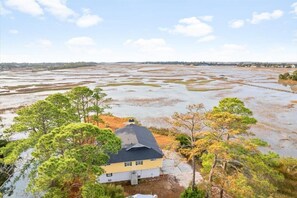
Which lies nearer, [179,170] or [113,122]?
[179,170]

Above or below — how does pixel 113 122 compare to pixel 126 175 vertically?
above

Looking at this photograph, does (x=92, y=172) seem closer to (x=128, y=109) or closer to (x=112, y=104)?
(x=128, y=109)

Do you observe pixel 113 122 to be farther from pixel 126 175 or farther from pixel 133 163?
pixel 133 163

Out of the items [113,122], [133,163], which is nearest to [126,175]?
[133,163]

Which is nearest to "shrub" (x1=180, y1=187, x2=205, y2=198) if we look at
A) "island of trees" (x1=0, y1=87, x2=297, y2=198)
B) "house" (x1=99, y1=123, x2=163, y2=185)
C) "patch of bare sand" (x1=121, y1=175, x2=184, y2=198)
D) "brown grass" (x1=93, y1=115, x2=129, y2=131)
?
"island of trees" (x1=0, y1=87, x2=297, y2=198)

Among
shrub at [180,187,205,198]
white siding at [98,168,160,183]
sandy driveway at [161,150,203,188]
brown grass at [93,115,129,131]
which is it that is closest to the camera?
shrub at [180,187,205,198]

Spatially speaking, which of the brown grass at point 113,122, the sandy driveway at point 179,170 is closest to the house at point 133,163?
the sandy driveway at point 179,170

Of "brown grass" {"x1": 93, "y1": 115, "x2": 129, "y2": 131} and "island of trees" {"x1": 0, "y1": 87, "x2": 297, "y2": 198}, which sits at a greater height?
"island of trees" {"x1": 0, "y1": 87, "x2": 297, "y2": 198}

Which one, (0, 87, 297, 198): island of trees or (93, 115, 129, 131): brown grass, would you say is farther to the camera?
(93, 115, 129, 131): brown grass

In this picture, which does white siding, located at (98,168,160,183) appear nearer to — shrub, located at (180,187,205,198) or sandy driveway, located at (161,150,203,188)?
sandy driveway, located at (161,150,203,188)
